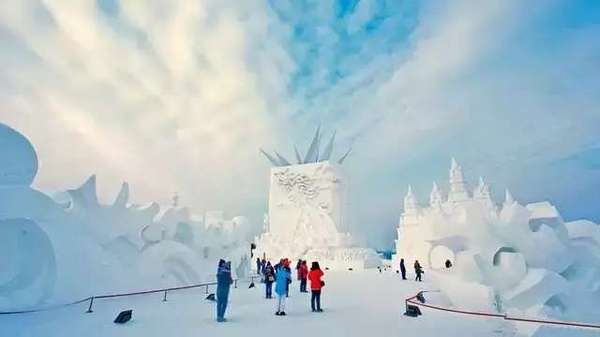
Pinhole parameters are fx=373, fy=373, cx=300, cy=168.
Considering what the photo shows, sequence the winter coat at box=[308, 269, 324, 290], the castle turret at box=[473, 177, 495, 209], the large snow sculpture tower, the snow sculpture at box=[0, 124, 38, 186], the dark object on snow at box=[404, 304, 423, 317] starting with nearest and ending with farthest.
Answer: the dark object on snow at box=[404, 304, 423, 317]
the winter coat at box=[308, 269, 324, 290]
the snow sculpture at box=[0, 124, 38, 186]
the large snow sculpture tower
the castle turret at box=[473, 177, 495, 209]

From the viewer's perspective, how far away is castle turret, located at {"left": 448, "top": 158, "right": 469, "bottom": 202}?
3897cm

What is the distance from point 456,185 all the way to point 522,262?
89.8 feet

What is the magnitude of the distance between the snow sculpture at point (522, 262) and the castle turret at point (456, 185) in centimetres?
2247

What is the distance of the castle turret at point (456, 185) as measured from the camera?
39.0 meters

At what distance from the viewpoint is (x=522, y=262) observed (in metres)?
13.6

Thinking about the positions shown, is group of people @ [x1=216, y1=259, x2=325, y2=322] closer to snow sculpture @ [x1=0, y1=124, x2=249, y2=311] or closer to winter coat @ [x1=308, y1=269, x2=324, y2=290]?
winter coat @ [x1=308, y1=269, x2=324, y2=290]

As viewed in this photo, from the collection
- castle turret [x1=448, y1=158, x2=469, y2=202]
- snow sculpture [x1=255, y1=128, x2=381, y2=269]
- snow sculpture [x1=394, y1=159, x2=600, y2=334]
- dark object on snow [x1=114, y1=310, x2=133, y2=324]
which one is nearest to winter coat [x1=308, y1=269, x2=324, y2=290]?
dark object on snow [x1=114, y1=310, x2=133, y2=324]

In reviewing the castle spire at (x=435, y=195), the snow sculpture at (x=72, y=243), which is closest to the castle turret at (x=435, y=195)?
the castle spire at (x=435, y=195)

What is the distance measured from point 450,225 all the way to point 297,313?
9137 mm

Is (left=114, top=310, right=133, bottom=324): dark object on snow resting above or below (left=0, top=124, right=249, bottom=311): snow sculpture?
below

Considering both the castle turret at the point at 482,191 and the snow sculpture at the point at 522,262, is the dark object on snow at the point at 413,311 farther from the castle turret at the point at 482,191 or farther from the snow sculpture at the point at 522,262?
the castle turret at the point at 482,191

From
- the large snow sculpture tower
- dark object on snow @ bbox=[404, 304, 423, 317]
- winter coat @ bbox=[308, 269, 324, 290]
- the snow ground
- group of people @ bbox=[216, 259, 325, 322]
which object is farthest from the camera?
the large snow sculpture tower

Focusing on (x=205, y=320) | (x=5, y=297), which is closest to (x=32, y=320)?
(x=5, y=297)

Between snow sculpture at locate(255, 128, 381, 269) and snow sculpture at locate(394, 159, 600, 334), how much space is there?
71.1ft
